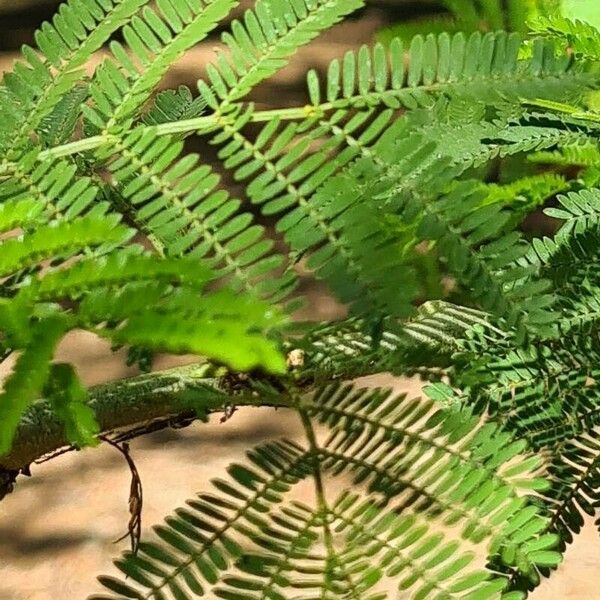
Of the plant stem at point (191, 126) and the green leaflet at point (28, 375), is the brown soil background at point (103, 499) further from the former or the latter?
the green leaflet at point (28, 375)

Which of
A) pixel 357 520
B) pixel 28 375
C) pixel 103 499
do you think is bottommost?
pixel 103 499

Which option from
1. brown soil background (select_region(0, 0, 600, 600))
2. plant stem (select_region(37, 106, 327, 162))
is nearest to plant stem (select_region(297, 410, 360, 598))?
plant stem (select_region(37, 106, 327, 162))

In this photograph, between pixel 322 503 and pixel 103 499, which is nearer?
pixel 322 503

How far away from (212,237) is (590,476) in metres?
0.32

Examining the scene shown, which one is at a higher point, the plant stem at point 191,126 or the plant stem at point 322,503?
the plant stem at point 191,126

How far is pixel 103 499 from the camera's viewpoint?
68.9 inches

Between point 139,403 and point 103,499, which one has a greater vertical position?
point 139,403

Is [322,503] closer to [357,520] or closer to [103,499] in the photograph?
[357,520]

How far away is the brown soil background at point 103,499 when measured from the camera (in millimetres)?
1604

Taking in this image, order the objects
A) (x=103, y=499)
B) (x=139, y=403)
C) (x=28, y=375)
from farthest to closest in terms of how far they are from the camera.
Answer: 1. (x=103, y=499)
2. (x=139, y=403)
3. (x=28, y=375)

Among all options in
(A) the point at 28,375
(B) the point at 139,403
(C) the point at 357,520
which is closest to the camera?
(A) the point at 28,375

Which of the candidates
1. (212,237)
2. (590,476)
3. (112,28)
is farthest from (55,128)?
(590,476)

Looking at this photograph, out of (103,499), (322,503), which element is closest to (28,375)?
(322,503)

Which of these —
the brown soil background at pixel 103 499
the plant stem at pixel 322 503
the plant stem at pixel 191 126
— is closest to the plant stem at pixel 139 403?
the plant stem at pixel 322 503
